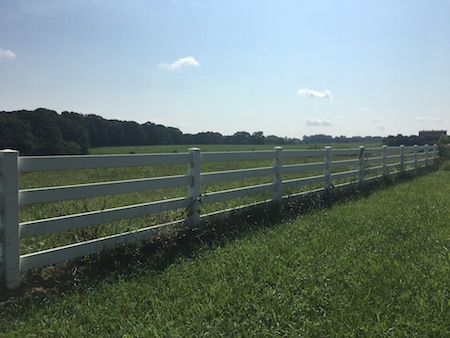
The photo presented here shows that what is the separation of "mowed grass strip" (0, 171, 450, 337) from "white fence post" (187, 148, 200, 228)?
2.34 feet

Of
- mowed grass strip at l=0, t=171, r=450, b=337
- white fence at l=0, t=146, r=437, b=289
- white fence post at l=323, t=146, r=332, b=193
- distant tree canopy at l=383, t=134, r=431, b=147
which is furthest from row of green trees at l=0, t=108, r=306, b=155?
distant tree canopy at l=383, t=134, r=431, b=147

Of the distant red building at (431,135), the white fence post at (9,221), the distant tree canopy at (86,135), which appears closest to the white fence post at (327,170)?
the white fence post at (9,221)

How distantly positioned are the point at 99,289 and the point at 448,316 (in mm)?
3176

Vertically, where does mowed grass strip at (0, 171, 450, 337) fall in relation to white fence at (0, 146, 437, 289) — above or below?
below

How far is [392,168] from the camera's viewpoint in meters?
14.8

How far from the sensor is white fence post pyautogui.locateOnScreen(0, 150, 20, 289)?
11.9 feet

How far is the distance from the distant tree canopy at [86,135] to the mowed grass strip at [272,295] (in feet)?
53.2

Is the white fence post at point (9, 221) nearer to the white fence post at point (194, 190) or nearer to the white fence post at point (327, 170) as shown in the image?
the white fence post at point (194, 190)

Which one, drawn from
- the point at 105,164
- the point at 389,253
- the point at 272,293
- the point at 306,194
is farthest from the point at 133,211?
the point at 306,194

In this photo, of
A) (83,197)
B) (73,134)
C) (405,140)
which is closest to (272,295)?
A: (83,197)

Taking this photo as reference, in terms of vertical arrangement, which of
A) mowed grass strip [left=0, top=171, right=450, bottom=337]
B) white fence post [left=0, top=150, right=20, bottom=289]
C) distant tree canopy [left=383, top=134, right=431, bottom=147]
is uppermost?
distant tree canopy [left=383, top=134, right=431, bottom=147]

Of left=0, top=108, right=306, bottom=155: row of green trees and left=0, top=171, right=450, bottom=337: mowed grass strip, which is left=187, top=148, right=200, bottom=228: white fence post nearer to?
left=0, top=171, right=450, bottom=337: mowed grass strip

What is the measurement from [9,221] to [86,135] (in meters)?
36.1

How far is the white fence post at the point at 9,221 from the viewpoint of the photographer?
3.63 meters
